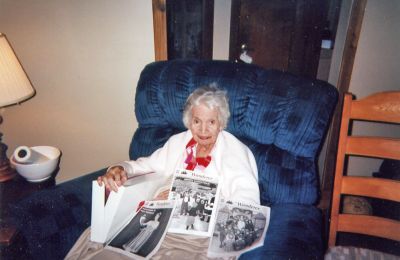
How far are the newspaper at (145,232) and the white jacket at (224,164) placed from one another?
9.1 inches

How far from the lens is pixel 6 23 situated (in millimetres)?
1956

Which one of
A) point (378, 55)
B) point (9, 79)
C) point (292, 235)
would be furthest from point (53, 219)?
point (378, 55)

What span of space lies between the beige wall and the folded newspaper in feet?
3.06

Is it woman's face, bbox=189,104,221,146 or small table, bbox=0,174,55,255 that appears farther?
woman's face, bbox=189,104,221,146

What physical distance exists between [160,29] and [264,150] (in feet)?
3.18

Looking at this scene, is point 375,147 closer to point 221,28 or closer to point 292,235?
point 292,235

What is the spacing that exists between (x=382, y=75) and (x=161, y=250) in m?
1.81

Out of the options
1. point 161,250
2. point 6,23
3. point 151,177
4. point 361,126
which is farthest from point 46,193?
point 361,126

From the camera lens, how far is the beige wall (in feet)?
6.25

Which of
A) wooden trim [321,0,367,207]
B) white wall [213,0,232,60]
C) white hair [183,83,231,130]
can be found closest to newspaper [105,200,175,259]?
white hair [183,83,231,130]

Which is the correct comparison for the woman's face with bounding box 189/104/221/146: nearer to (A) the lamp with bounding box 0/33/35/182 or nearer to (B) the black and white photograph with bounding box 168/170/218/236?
(B) the black and white photograph with bounding box 168/170/218/236

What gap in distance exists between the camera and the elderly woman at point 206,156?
4.48 feet

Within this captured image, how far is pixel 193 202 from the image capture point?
1.32 metres

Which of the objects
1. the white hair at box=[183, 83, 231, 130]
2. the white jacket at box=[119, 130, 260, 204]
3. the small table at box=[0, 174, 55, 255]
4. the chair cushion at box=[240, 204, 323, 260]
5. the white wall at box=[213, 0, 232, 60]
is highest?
the white wall at box=[213, 0, 232, 60]
